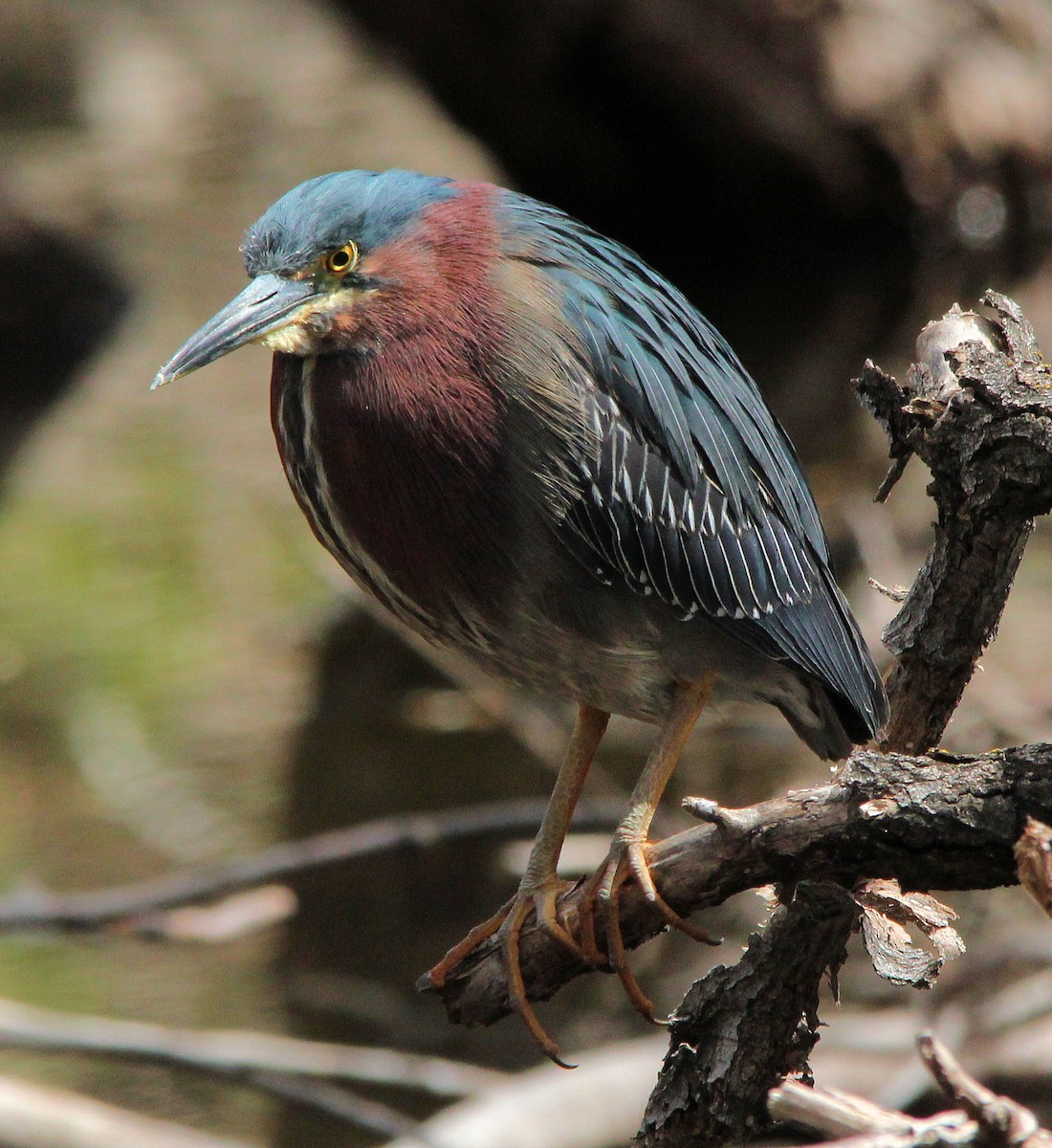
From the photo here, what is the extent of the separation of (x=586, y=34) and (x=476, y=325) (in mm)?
5994

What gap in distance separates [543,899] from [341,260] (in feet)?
3.42

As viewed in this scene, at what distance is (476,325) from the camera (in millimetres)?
2295

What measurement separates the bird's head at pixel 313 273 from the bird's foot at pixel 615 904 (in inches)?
34.4

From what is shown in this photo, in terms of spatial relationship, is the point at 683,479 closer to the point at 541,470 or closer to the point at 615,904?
the point at 541,470

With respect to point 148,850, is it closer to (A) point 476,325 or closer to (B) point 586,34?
(A) point 476,325

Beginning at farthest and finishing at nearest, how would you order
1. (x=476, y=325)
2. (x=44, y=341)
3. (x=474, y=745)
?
1. (x=44, y=341)
2. (x=474, y=745)
3. (x=476, y=325)

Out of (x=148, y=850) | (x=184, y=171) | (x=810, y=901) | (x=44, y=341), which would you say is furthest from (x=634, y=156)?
(x=810, y=901)

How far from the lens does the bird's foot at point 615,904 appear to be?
2.25m

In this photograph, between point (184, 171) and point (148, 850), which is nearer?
point (148, 850)

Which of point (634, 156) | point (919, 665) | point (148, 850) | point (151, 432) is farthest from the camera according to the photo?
point (634, 156)

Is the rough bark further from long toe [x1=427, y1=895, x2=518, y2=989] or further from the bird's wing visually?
long toe [x1=427, y1=895, x2=518, y2=989]

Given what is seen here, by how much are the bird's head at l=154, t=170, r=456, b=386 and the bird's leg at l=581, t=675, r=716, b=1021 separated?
0.79 m

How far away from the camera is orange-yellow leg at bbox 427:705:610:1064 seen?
2.32 meters

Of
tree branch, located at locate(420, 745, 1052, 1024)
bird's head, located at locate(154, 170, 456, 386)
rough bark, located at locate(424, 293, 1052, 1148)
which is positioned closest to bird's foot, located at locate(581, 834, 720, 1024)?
rough bark, located at locate(424, 293, 1052, 1148)
